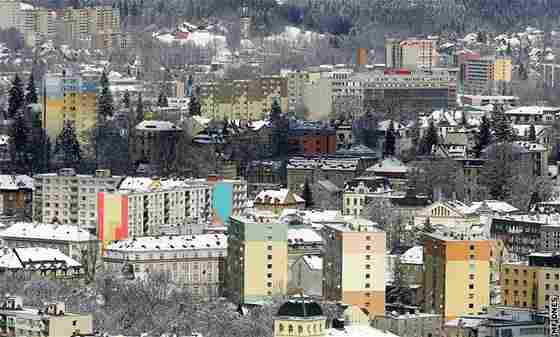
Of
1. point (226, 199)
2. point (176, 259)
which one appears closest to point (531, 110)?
point (226, 199)

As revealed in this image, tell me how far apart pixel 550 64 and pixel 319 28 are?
14.8m

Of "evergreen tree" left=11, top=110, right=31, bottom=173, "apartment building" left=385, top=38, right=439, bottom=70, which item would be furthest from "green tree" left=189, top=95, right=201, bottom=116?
"apartment building" left=385, top=38, right=439, bottom=70

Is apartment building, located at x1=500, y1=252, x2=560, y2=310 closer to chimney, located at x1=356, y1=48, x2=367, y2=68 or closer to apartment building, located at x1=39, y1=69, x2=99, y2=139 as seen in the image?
apartment building, located at x1=39, y1=69, x2=99, y2=139

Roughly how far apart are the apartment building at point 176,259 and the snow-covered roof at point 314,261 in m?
1.49

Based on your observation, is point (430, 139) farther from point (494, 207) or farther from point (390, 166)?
point (494, 207)

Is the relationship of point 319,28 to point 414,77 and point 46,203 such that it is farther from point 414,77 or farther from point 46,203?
point 46,203

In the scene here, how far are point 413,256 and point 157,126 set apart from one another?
19.6m

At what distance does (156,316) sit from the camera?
48.9 m

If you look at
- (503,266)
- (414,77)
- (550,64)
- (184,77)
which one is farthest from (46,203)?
(550,64)

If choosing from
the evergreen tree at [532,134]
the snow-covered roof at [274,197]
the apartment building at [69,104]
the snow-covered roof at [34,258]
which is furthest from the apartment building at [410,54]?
the snow-covered roof at [34,258]

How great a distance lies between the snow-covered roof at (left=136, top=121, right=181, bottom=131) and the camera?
73.7 meters

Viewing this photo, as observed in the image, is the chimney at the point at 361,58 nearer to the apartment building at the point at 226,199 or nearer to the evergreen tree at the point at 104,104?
the evergreen tree at the point at 104,104

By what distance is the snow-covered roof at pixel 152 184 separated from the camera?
62.0 metres

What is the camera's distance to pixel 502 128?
75.4m
